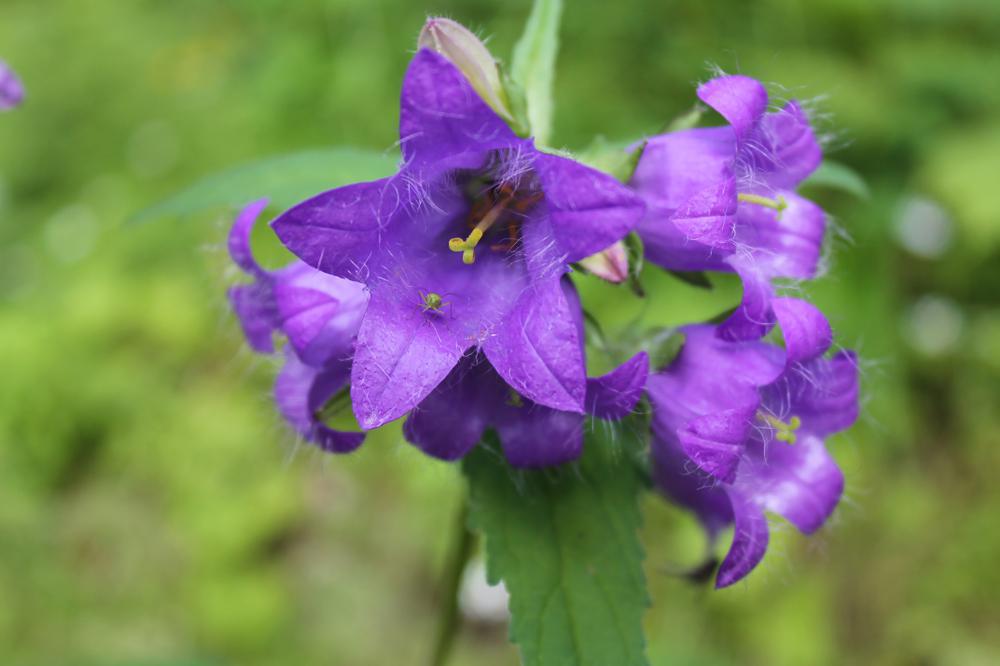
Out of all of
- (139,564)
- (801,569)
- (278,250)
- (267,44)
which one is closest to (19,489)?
(139,564)

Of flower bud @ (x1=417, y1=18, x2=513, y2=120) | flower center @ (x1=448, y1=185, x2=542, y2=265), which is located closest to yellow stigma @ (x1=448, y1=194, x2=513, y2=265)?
flower center @ (x1=448, y1=185, x2=542, y2=265)

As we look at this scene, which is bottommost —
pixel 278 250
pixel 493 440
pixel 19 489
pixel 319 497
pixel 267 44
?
pixel 319 497

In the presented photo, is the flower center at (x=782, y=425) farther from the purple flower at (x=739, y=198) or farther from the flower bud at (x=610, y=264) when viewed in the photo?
the flower bud at (x=610, y=264)

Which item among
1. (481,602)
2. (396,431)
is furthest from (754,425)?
(481,602)

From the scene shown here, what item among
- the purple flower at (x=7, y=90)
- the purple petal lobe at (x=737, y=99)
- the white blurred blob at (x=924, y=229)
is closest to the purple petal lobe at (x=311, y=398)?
the purple petal lobe at (x=737, y=99)

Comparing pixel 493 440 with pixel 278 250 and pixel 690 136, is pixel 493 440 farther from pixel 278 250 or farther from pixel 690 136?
pixel 278 250

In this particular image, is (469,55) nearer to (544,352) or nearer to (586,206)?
(586,206)
